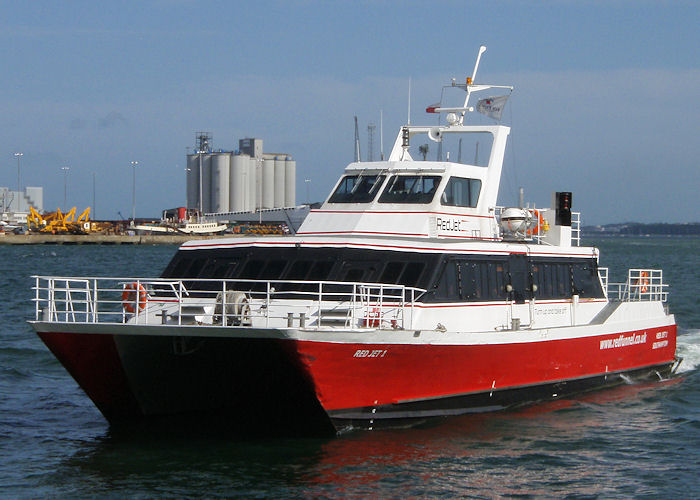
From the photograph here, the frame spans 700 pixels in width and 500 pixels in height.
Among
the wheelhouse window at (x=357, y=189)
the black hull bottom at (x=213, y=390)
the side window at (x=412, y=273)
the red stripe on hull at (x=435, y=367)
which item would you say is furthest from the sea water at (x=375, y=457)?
the wheelhouse window at (x=357, y=189)

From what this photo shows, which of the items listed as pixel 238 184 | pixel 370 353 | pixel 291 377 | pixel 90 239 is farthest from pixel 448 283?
pixel 238 184

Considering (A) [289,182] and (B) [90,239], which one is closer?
(B) [90,239]

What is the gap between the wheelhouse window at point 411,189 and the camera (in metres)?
19.4

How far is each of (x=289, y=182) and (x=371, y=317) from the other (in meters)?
146

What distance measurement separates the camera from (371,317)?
15812mm

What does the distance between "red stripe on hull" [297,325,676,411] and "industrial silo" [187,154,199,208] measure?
13880cm

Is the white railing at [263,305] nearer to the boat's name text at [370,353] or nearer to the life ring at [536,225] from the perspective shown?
the boat's name text at [370,353]

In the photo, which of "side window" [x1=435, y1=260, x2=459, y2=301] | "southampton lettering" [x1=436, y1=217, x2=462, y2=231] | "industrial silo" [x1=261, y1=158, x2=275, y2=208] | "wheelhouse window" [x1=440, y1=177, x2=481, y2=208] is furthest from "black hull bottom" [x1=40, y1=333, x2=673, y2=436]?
"industrial silo" [x1=261, y1=158, x2=275, y2=208]

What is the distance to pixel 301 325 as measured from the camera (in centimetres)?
1472

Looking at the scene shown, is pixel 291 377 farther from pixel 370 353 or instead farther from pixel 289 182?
pixel 289 182

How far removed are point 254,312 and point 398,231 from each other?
385 centimetres

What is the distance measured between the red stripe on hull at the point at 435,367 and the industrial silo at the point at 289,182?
138439 millimetres

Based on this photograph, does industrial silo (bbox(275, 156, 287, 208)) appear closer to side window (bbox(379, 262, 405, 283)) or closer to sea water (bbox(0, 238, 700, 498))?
sea water (bbox(0, 238, 700, 498))

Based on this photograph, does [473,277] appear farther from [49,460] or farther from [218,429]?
[49,460]
